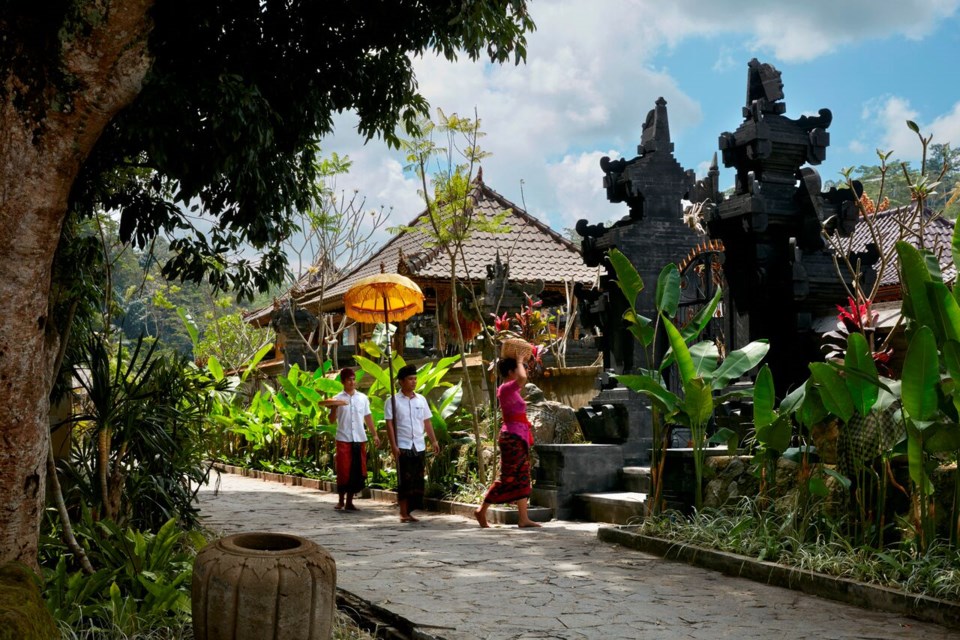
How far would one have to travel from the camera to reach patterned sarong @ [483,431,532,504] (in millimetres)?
9797

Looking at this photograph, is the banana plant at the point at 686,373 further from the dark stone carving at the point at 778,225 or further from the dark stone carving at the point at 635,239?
the dark stone carving at the point at 635,239

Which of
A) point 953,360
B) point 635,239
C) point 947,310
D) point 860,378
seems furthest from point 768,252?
point 953,360

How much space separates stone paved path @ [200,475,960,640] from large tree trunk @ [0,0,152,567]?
226cm

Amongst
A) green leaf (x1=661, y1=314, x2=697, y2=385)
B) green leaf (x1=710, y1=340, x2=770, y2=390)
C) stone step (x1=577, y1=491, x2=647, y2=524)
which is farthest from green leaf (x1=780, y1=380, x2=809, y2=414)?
stone step (x1=577, y1=491, x2=647, y2=524)

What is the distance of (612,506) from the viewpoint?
1001 centimetres

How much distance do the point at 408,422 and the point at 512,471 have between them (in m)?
1.68

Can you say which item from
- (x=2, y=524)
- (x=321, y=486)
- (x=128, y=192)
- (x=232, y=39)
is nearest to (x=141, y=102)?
(x=232, y=39)

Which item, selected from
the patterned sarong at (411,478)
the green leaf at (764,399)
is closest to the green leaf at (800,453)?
the green leaf at (764,399)

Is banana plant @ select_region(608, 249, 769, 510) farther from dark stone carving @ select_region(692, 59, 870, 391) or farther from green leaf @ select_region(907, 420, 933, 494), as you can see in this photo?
green leaf @ select_region(907, 420, 933, 494)

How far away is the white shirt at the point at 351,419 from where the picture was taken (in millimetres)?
12055

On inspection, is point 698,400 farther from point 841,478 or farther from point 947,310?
point 947,310

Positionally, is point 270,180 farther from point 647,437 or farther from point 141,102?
point 647,437

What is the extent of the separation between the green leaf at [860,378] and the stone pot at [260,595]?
3.92 meters

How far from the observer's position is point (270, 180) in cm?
889
